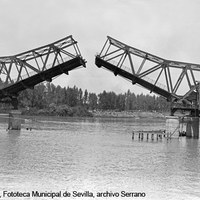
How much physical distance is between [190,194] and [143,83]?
1129 inches

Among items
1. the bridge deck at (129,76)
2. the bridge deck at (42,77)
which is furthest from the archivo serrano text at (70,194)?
the bridge deck at (129,76)

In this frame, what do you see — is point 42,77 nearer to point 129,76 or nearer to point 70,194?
point 129,76

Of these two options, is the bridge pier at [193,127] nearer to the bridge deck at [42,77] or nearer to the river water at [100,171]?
the bridge deck at [42,77]

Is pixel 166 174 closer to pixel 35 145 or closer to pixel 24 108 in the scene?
pixel 35 145

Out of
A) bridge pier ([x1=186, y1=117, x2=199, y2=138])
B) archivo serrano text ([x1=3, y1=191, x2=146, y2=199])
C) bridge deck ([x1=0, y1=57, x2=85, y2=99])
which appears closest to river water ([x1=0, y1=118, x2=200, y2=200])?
archivo serrano text ([x1=3, y1=191, x2=146, y2=199])

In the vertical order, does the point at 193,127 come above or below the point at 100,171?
above

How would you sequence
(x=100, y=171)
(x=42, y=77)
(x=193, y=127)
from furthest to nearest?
1. (x=193, y=127)
2. (x=42, y=77)
3. (x=100, y=171)

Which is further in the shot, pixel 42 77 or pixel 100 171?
pixel 42 77

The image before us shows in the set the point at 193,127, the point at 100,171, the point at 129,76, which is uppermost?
the point at 129,76

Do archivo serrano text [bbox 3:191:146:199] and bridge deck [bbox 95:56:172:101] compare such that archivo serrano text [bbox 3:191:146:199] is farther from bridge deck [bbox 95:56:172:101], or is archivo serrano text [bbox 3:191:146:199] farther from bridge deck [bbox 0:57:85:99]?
bridge deck [bbox 95:56:172:101]

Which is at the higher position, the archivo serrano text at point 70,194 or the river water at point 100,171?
the river water at point 100,171

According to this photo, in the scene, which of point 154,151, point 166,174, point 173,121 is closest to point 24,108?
point 173,121

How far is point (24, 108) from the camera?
156 metres

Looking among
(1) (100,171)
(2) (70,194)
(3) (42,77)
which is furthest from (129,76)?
(2) (70,194)
